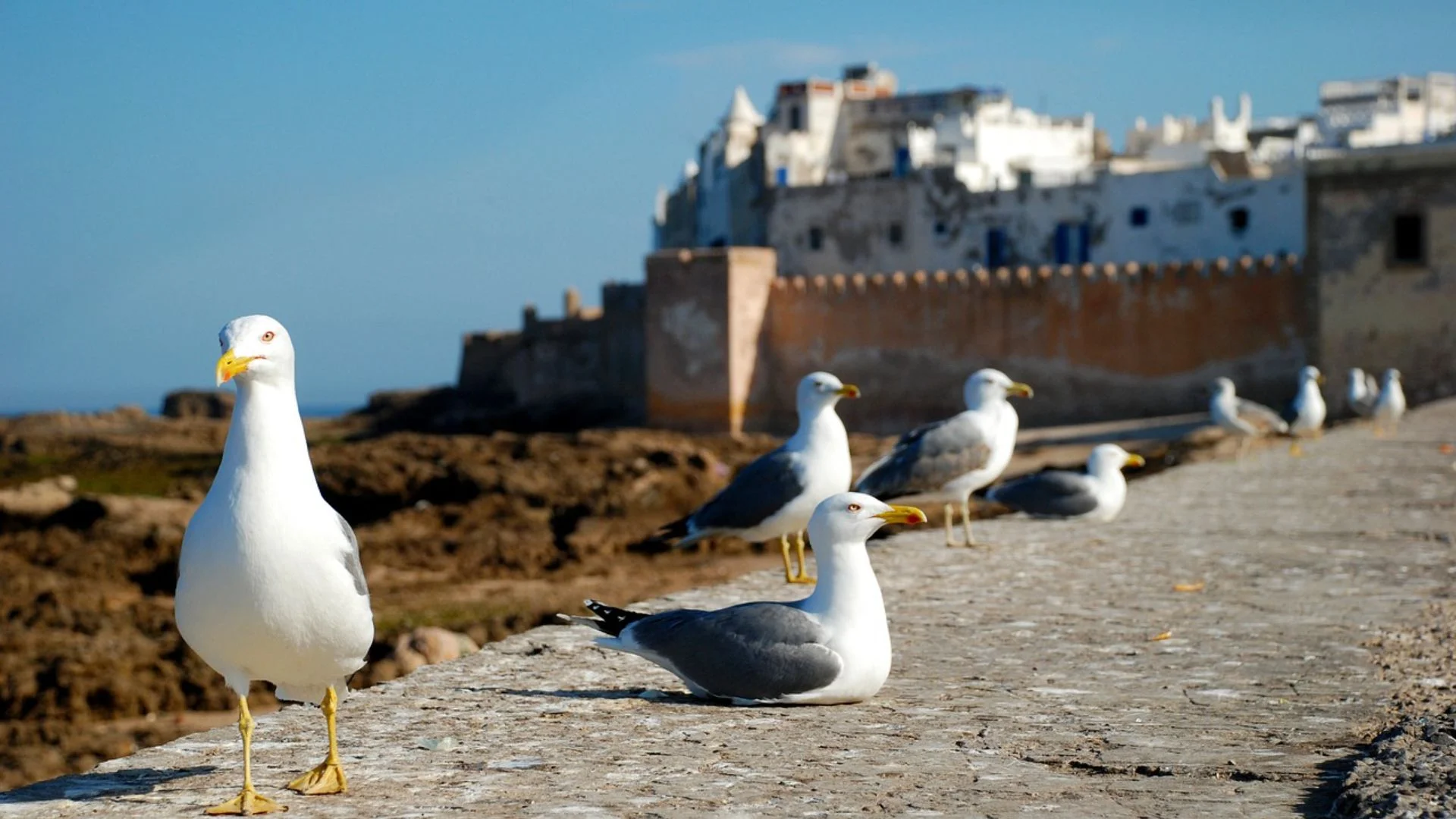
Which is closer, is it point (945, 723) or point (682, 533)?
point (945, 723)

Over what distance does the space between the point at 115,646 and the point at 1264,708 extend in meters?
8.71

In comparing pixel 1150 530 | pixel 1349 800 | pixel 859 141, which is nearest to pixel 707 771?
pixel 1349 800

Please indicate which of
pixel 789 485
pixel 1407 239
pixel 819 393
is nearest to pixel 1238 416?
pixel 819 393

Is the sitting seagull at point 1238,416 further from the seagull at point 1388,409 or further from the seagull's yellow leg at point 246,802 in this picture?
the seagull's yellow leg at point 246,802

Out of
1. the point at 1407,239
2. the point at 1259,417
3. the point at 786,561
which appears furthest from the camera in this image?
the point at 1407,239

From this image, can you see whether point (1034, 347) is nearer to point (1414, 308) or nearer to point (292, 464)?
point (1414, 308)

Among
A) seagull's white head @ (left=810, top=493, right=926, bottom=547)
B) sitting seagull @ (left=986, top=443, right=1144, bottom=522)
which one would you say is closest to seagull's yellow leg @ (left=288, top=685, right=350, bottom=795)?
seagull's white head @ (left=810, top=493, right=926, bottom=547)

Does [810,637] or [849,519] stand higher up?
[849,519]

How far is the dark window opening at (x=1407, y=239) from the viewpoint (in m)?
25.1

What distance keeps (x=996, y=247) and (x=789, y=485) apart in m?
33.2

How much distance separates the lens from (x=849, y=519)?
4934 millimetres

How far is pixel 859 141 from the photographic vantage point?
53.4 meters

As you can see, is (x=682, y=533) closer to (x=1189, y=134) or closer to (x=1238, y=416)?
(x=1238, y=416)

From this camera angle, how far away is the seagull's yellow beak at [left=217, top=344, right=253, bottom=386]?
12.2ft
